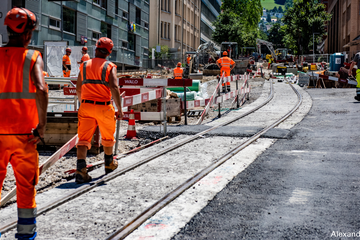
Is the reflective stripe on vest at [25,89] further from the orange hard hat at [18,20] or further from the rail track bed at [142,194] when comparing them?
the rail track bed at [142,194]

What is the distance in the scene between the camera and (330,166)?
20.7 feet

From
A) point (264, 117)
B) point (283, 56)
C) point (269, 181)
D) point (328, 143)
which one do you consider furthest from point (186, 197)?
point (283, 56)

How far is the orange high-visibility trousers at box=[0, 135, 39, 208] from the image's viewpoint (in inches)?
132

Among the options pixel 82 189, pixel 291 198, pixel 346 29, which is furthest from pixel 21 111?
pixel 346 29

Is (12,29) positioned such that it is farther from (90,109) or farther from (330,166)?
(330,166)

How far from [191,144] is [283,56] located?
1943 inches

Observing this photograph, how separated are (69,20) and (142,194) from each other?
26010 mm

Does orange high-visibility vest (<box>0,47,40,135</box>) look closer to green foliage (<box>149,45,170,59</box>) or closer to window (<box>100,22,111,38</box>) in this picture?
window (<box>100,22,111,38</box>)

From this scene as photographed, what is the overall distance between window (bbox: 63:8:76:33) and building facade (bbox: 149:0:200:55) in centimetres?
2156

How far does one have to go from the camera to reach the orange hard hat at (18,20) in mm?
3385

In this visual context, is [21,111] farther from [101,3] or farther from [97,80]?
[101,3]

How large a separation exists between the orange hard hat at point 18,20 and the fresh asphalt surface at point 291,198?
217 centimetres

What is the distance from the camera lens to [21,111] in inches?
134

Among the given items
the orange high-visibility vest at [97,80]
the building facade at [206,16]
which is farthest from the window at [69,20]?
the building facade at [206,16]
